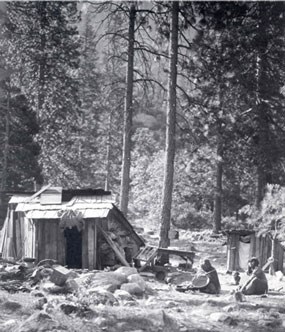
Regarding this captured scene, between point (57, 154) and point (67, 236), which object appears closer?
point (67, 236)

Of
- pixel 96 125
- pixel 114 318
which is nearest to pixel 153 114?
pixel 96 125

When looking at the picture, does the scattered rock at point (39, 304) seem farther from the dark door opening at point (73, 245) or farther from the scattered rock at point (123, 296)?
the dark door opening at point (73, 245)

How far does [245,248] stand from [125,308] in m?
11.0

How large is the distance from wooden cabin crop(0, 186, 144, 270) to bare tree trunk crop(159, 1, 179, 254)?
4.11ft

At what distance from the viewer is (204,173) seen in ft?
107

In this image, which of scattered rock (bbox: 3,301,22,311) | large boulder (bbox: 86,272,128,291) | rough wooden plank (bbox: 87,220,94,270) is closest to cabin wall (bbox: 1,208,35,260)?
rough wooden plank (bbox: 87,220,94,270)

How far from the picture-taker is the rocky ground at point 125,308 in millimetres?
9109

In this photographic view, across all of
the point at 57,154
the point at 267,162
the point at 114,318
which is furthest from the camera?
the point at 57,154

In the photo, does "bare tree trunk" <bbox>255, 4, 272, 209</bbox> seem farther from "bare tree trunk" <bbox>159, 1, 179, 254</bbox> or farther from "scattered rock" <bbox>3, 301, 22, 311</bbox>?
"scattered rock" <bbox>3, 301, 22, 311</bbox>

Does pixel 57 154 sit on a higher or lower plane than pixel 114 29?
lower

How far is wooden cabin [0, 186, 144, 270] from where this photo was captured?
1702 cm

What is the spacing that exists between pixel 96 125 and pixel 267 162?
77.9 ft

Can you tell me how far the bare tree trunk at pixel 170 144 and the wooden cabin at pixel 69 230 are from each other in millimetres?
1253

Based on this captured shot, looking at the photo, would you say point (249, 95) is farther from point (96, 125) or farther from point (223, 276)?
point (96, 125)
